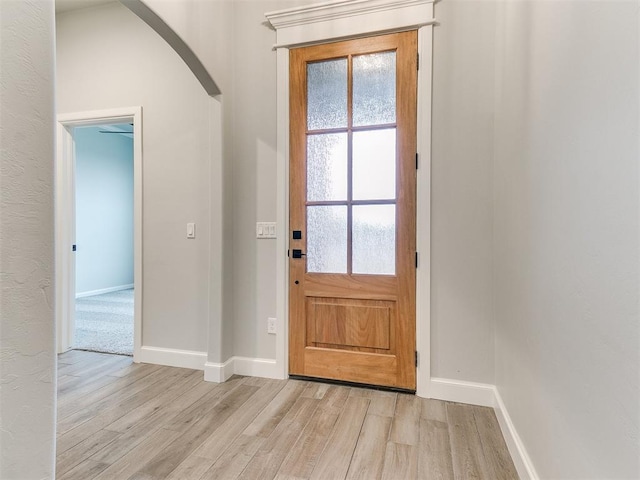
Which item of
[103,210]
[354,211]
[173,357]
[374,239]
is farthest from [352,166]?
[103,210]

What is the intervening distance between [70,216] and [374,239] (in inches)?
112

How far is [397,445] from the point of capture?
1693 millimetres

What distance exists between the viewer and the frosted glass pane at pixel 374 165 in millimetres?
2285

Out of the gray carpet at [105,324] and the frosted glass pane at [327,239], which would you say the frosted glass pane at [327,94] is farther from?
the gray carpet at [105,324]

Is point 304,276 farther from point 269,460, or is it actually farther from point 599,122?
point 599,122

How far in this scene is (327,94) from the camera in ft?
7.92

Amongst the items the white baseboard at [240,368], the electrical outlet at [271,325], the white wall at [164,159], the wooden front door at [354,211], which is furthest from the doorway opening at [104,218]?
the wooden front door at [354,211]

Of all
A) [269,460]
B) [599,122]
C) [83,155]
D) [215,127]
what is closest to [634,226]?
[599,122]

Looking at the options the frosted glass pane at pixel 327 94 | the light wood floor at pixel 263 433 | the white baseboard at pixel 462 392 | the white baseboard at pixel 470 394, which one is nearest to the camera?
the light wood floor at pixel 263 433

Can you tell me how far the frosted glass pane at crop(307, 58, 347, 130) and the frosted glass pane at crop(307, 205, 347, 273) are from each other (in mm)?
631

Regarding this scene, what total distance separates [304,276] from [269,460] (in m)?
1.18

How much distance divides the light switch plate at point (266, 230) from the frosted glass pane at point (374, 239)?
62cm

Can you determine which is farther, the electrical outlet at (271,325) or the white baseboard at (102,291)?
the white baseboard at (102,291)

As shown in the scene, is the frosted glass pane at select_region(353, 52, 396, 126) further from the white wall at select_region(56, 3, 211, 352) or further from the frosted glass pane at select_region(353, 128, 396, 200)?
the white wall at select_region(56, 3, 211, 352)
